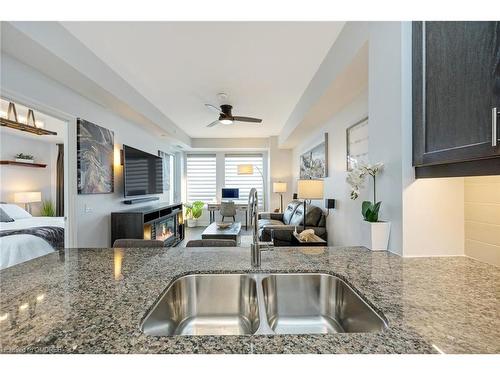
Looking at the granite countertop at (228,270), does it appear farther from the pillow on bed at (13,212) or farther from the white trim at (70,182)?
the pillow on bed at (13,212)

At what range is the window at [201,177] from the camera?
303 inches

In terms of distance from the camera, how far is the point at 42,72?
234 centimetres

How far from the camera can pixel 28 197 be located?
5.03 meters

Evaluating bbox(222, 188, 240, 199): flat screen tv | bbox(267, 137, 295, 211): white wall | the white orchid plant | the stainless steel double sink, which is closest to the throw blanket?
the stainless steel double sink

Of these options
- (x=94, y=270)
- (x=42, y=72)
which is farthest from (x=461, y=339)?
(x=42, y=72)

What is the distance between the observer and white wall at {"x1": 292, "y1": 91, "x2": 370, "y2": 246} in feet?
9.40

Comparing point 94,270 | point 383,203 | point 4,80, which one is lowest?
point 94,270

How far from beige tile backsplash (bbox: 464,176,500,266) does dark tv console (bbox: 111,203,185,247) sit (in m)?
3.63

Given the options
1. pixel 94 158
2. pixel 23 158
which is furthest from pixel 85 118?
pixel 23 158

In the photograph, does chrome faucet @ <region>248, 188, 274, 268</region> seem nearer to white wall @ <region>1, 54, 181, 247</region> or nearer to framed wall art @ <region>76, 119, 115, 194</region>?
white wall @ <region>1, 54, 181, 247</region>

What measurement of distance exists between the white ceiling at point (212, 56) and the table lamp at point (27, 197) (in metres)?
3.59
